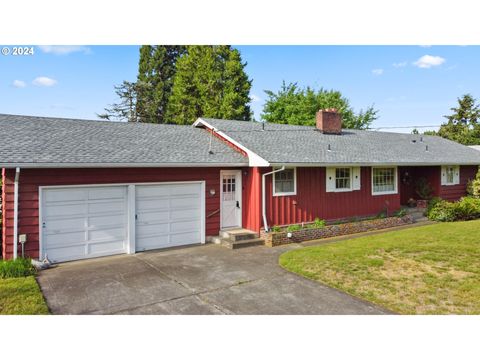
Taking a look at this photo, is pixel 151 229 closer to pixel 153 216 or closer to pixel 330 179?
pixel 153 216

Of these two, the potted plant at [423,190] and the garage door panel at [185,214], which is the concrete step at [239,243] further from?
the potted plant at [423,190]

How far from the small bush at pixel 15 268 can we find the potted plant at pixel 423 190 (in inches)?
655

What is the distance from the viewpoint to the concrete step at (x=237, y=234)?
11.1 metres

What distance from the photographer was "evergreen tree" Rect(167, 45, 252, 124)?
34469mm

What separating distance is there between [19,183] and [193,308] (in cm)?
583

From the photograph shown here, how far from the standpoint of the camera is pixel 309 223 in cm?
1263

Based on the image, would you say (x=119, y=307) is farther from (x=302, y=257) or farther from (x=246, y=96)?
(x=246, y=96)

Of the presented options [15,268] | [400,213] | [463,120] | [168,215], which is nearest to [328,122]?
[400,213]

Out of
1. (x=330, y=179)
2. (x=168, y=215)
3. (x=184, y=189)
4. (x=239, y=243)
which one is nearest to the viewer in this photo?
(x=239, y=243)

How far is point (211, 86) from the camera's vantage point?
35156 mm

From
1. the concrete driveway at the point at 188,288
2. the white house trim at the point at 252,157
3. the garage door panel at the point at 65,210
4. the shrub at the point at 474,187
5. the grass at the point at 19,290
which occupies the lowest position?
the concrete driveway at the point at 188,288

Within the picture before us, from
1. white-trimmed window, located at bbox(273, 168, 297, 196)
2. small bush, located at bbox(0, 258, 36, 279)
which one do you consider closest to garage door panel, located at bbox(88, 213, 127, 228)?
small bush, located at bbox(0, 258, 36, 279)

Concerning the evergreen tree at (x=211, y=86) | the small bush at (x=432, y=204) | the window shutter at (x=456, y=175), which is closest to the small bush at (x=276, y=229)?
the small bush at (x=432, y=204)

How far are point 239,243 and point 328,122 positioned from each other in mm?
9810
